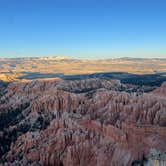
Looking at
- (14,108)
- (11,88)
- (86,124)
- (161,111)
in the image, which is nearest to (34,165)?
(86,124)

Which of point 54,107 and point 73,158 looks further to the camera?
point 54,107

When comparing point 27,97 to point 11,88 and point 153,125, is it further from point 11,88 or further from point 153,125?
point 153,125

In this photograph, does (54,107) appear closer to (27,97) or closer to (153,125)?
(27,97)

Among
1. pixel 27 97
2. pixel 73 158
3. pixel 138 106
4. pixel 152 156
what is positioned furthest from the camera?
pixel 27 97

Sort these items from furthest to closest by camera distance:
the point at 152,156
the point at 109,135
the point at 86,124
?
the point at 86,124 → the point at 109,135 → the point at 152,156

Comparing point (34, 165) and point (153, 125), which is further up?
point (153, 125)

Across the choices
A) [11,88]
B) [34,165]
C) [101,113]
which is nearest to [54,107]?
[101,113]
